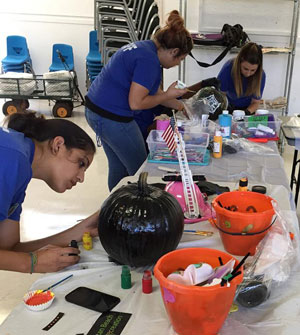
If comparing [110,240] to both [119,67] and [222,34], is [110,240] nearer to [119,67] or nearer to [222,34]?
[119,67]

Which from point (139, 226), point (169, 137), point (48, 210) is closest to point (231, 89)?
point (169, 137)

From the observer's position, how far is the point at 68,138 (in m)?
1.08

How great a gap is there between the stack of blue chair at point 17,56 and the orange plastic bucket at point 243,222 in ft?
16.3

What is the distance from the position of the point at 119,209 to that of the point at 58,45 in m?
5.01

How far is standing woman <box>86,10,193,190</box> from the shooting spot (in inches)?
72.5

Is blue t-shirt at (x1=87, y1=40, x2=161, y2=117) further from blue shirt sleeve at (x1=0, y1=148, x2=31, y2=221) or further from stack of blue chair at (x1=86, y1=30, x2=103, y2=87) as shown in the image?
stack of blue chair at (x1=86, y1=30, x2=103, y2=87)

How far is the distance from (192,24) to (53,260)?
4.03 metres

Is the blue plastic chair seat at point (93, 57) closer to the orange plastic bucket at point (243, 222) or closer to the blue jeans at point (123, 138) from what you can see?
the blue jeans at point (123, 138)

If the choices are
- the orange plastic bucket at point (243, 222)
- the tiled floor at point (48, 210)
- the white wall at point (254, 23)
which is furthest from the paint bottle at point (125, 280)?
the white wall at point (254, 23)

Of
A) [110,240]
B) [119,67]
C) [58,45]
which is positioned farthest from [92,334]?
A: [58,45]

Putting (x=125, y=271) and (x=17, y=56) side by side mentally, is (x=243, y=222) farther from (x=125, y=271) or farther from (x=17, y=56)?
(x=17, y=56)

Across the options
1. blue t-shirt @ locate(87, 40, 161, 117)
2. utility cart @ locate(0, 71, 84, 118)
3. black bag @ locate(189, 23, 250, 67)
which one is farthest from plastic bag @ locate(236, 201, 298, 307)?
utility cart @ locate(0, 71, 84, 118)

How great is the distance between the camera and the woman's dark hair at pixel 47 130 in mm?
1085

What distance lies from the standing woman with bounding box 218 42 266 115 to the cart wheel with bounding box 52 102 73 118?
8.84ft
